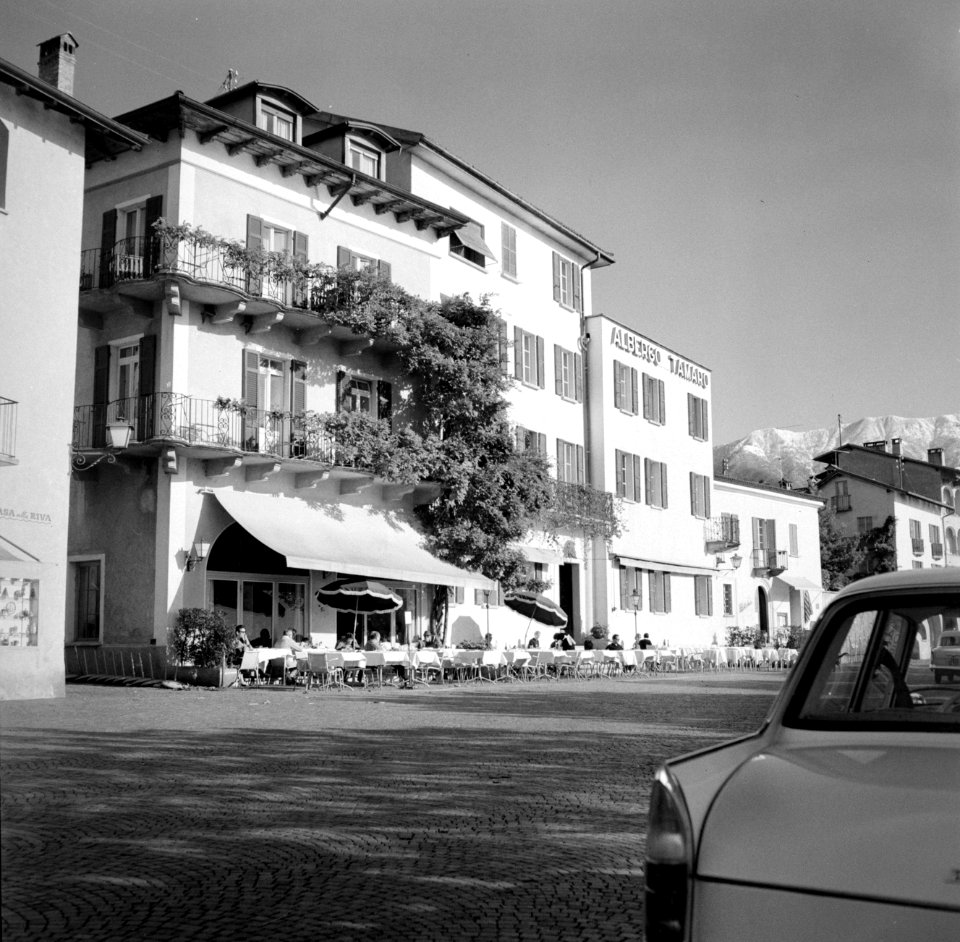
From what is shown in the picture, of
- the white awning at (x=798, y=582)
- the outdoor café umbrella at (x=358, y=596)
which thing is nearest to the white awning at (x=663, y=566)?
the white awning at (x=798, y=582)

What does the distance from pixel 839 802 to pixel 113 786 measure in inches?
297

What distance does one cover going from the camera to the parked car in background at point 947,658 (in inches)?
147

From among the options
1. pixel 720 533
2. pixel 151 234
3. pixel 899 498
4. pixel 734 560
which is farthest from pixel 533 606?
pixel 899 498

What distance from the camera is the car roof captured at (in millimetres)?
3607

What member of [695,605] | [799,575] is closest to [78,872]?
[695,605]

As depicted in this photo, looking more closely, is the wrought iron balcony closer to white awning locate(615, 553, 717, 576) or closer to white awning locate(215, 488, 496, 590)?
white awning locate(615, 553, 717, 576)

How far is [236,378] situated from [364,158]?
26.0 feet

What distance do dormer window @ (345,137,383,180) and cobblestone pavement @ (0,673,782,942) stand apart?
18.9m

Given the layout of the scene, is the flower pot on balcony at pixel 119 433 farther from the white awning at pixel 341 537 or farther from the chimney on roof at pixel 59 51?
the chimney on roof at pixel 59 51

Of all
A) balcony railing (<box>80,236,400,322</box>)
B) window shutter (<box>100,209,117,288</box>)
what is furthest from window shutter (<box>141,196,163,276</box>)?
window shutter (<box>100,209,117,288</box>)

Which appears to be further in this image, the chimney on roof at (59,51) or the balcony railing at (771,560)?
the balcony railing at (771,560)

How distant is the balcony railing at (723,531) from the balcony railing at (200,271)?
23.0m

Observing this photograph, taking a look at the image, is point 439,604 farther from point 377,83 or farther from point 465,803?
point 377,83

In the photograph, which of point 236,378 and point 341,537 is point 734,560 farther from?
point 236,378
